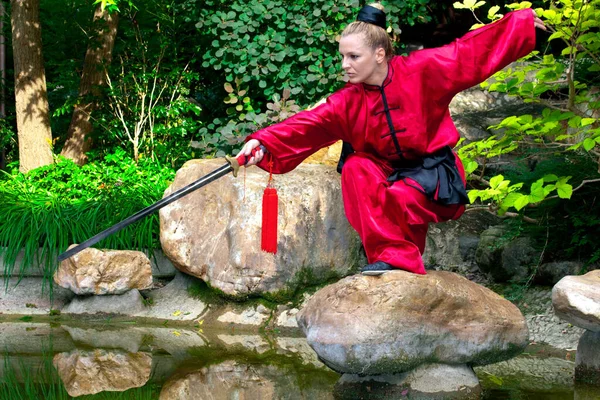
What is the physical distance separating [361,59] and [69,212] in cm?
326

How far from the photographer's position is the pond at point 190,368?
382 cm

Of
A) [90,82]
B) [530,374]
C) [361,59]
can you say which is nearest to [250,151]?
[361,59]

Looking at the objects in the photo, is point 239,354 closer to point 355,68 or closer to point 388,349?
point 388,349

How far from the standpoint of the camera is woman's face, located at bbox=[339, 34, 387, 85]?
395 centimetres

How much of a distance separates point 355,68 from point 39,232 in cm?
317

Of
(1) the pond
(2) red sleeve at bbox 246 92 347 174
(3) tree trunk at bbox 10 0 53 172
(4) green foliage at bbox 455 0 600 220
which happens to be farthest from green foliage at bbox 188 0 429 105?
(2) red sleeve at bbox 246 92 347 174

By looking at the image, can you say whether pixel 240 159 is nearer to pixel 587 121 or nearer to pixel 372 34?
pixel 372 34

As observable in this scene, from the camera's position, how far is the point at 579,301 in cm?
372

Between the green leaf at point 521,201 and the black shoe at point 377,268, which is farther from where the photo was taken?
the green leaf at point 521,201

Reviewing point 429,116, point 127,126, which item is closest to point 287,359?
point 429,116

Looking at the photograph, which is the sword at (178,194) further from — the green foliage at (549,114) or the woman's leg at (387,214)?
the green foliage at (549,114)

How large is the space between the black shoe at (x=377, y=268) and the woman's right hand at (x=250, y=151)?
806mm

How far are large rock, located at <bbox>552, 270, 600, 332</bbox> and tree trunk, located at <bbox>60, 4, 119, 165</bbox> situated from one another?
5.63 meters

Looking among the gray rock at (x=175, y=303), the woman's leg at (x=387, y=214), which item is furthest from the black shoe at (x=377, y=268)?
the gray rock at (x=175, y=303)
